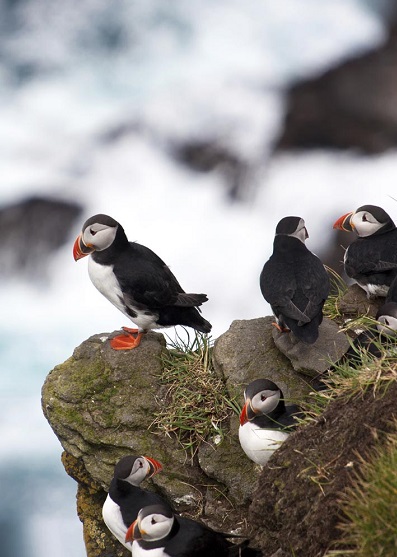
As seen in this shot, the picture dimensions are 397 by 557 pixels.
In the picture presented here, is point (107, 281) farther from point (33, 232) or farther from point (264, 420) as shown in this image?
point (33, 232)

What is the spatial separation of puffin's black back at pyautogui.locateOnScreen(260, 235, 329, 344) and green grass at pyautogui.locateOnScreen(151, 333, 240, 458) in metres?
0.81

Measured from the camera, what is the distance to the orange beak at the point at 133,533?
19.4 feet

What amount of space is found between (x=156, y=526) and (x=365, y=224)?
3511 mm

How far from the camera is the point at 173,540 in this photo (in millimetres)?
5836

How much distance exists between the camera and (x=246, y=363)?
294 inches

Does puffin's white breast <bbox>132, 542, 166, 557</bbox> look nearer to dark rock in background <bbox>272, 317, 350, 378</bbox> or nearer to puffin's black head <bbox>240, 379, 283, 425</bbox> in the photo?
puffin's black head <bbox>240, 379, 283, 425</bbox>

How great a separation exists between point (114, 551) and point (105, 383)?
1381mm

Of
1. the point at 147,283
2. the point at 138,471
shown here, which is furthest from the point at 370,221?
the point at 138,471

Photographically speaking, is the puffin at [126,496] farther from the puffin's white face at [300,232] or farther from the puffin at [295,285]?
the puffin's white face at [300,232]

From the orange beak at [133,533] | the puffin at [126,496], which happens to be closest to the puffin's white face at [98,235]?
the puffin at [126,496]

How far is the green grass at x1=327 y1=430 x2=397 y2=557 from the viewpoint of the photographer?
4.52m

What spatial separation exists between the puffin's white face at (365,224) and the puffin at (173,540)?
3.30 meters

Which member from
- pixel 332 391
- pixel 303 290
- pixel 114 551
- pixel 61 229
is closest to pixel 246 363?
pixel 303 290

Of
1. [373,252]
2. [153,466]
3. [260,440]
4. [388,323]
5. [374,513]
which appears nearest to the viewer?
[374,513]
